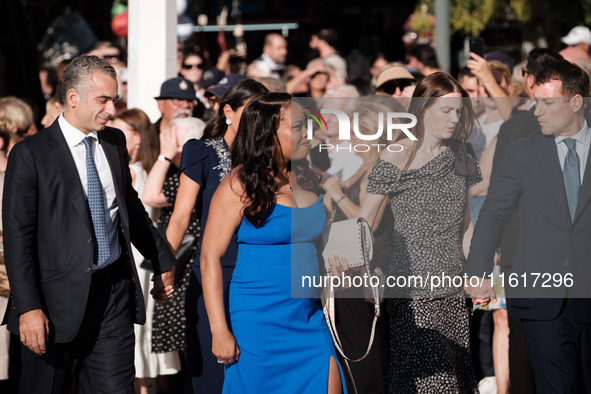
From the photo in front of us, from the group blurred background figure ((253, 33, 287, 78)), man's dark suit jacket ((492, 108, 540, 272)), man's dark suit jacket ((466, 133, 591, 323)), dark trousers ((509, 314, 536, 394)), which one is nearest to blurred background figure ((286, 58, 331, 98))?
blurred background figure ((253, 33, 287, 78))

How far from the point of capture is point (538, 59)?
7.83 meters

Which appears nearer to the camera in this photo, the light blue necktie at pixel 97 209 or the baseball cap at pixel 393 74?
the light blue necktie at pixel 97 209

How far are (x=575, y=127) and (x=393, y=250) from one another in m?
1.30

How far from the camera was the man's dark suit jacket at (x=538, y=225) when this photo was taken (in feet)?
19.0

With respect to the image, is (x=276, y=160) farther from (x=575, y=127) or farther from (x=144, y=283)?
(x=144, y=283)

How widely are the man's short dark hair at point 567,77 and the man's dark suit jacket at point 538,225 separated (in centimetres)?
33

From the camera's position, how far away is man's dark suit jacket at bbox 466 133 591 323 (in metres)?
5.80

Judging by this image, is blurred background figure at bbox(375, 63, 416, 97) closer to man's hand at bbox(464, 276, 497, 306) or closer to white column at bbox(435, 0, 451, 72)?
man's hand at bbox(464, 276, 497, 306)

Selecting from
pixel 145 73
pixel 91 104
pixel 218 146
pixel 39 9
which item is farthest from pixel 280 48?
pixel 39 9

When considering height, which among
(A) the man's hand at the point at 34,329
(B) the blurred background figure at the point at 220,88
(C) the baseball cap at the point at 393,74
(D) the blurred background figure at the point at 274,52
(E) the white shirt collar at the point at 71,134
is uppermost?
(D) the blurred background figure at the point at 274,52

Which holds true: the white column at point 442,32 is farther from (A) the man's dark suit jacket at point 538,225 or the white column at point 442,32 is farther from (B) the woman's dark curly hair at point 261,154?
(B) the woman's dark curly hair at point 261,154

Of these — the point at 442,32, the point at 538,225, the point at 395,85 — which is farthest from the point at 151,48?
the point at 442,32

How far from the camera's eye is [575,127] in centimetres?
591

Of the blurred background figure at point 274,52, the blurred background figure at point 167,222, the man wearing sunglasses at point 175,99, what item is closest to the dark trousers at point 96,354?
the blurred background figure at point 167,222
